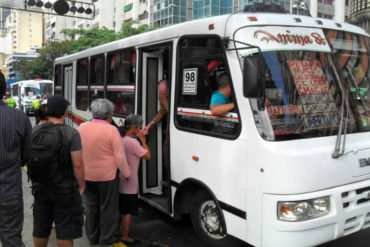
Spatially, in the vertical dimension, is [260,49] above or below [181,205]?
above

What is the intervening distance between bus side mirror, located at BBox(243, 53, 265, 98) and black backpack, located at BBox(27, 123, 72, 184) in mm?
1718

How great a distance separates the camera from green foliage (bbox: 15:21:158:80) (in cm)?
3356

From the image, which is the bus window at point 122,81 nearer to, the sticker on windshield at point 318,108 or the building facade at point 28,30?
the sticker on windshield at point 318,108

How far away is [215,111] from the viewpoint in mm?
4027

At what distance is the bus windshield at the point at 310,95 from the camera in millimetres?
3568

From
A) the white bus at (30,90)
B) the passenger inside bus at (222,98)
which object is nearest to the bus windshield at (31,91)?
A: the white bus at (30,90)

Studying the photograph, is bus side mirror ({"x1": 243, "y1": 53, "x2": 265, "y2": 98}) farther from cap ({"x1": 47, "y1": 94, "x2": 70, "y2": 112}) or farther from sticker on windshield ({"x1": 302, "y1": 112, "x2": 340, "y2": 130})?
cap ({"x1": 47, "y1": 94, "x2": 70, "y2": 112})

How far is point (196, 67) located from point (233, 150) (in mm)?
1116

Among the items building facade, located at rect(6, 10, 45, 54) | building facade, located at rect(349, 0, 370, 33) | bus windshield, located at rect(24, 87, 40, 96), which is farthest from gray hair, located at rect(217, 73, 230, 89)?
building facade, located at rect(6, 10, 45, 54)

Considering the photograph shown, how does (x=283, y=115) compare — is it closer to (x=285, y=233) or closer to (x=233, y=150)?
(x=233, y=150)

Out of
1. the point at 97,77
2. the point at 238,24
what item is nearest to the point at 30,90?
the point at 97,77

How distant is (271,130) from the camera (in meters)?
3.52

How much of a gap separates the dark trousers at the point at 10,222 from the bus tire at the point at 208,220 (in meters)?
1.92

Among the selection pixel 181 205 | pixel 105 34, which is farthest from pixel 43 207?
pixel 105 34
